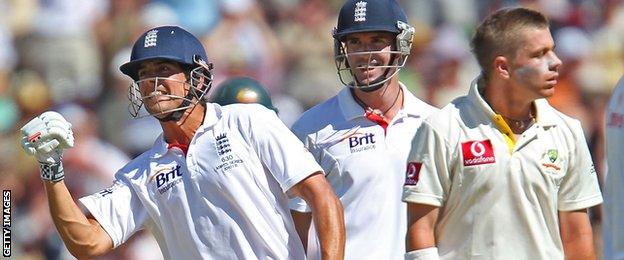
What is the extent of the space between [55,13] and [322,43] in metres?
1.85

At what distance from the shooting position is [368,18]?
6656mm

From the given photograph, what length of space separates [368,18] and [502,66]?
5.26ft

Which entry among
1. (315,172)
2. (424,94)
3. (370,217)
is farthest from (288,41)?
(315,172)

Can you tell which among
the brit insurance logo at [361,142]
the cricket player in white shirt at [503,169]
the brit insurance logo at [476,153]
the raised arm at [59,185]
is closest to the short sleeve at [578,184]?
the cricket player in white shirt at [503,169]

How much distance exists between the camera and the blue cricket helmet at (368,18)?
6621mm

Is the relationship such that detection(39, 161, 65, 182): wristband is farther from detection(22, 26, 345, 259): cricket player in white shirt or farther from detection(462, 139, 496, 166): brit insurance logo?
detection(462, 139, 496, 166): brit insurance logo

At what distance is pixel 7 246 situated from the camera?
25.2 feet

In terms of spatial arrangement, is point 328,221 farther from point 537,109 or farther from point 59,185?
point 59,185

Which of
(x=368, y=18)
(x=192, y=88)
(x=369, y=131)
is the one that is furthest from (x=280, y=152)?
(x=368, y=18)

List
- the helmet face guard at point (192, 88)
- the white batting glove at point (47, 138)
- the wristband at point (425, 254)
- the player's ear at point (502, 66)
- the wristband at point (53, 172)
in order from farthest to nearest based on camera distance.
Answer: the helmet face guard at point (192, 88) < the wristband at point (53, 172) < the white batting glove at point (47, 138) < the player's ear at point (502, 66) < the wristband at point (425, 254)

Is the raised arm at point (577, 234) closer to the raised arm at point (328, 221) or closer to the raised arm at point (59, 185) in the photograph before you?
the raised arm at point (328, 221)

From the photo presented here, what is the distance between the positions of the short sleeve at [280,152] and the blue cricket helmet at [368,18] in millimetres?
1101

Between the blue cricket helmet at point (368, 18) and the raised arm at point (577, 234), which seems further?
the blue cricket helmet at point (368, 18)

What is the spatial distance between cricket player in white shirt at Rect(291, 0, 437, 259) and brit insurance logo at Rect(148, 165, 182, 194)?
0.75 metres
